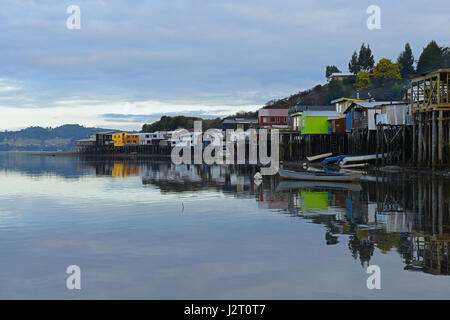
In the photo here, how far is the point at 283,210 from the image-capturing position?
82.3 ft

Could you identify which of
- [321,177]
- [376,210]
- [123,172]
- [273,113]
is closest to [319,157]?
[123,172]

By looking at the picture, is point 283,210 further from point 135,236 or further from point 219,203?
point 135,236

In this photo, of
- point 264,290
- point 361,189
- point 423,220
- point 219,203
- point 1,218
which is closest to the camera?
point 264,290

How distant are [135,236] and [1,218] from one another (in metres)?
9.49

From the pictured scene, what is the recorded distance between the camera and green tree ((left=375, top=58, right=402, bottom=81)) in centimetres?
12475

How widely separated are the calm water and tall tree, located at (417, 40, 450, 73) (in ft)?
330

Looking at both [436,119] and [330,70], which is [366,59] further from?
[436,119]

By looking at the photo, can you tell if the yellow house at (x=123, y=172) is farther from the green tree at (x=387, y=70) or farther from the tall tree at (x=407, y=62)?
the tall tree at (x=407, y=62)

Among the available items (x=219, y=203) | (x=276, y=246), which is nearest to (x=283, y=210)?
(x=219, y=203)

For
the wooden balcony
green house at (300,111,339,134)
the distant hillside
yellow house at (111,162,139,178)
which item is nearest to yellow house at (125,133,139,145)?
the distant hillside

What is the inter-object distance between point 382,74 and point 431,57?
41.2 ft

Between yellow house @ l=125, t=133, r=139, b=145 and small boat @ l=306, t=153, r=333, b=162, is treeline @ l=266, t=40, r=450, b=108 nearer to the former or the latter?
small boat @ l=306, t=153, r=333, b=162
